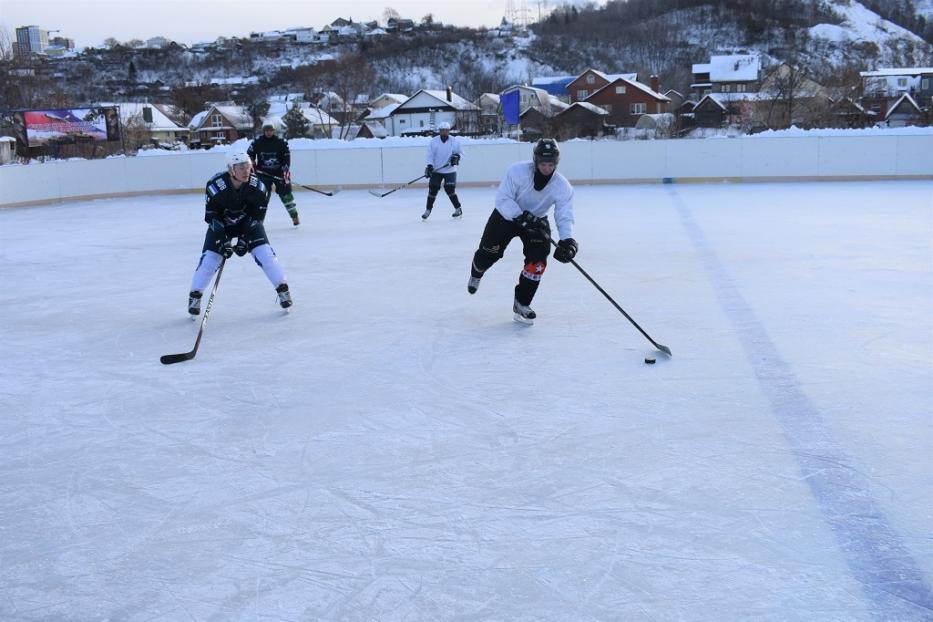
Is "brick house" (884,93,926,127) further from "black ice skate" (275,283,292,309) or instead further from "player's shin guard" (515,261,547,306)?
"black ice skate" (275,283,292,309)

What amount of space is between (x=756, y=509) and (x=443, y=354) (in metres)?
1.95

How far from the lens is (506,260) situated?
6.80 meters

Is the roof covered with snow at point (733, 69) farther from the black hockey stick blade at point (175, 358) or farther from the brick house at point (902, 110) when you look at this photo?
the black hockey stick blade at point (175, 358)

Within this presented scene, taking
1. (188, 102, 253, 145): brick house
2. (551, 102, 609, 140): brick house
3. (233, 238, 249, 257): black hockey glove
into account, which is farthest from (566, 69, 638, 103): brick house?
(233, 238, 249, 257): black hockey glove

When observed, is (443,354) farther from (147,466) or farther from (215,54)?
(215,54)

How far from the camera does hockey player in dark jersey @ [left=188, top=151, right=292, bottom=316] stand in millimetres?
4633

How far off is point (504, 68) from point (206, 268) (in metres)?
79.0

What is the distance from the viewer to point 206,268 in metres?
4.84

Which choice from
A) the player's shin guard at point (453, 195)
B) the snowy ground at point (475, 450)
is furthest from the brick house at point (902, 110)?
the snowy ground at point (475, 450)

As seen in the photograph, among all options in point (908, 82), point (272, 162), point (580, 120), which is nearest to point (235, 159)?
point (272, 162)


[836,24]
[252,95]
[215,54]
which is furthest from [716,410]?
[836,24]

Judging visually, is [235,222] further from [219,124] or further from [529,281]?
[219,124]

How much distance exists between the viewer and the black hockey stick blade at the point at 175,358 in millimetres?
3938

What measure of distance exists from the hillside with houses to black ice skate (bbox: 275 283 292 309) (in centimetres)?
3266
